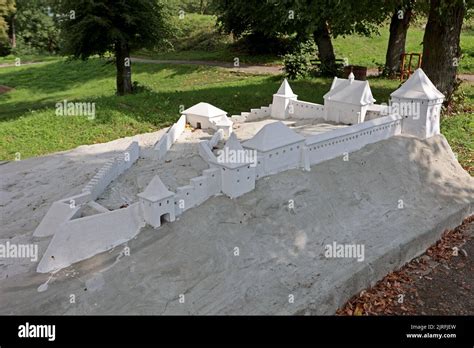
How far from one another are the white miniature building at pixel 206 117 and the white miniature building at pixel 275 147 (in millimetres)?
5102

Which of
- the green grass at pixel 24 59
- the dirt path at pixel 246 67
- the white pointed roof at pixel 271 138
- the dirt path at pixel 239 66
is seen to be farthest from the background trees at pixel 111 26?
the green grass at pixel 24 59

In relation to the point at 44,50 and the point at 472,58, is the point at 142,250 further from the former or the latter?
the point at 44,50

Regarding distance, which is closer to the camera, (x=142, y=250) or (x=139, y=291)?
(x=139, y=291)

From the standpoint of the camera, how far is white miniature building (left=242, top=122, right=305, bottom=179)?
12992 millimetres

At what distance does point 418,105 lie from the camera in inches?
650

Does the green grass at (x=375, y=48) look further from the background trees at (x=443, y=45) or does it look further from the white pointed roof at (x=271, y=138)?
the white pointed roof at (x=271, y=138)

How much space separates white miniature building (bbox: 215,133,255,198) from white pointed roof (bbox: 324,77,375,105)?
23.1 feet

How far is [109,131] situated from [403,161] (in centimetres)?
1234

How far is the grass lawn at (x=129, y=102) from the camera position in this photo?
19766 mm

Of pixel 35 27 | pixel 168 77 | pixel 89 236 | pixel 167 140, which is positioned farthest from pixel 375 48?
pixel 35 27

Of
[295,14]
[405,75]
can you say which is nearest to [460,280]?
[295,14]

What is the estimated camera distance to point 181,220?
1166cm

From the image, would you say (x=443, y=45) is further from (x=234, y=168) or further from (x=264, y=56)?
(x=264, y=56)

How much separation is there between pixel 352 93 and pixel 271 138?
642cm
